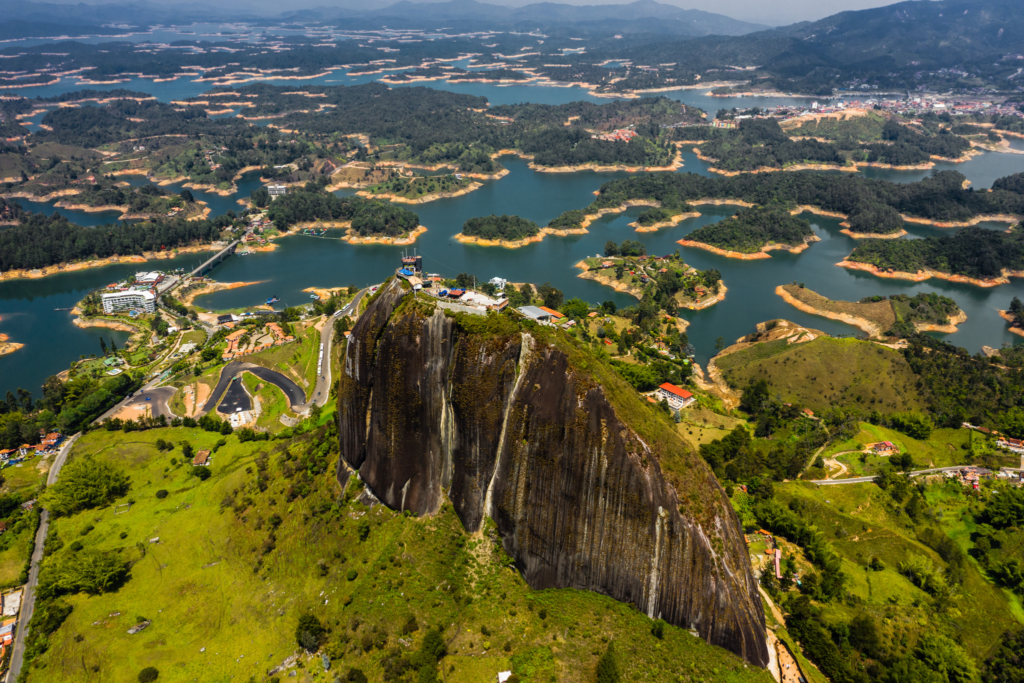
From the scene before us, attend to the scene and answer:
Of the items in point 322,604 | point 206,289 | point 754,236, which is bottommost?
point 206,289

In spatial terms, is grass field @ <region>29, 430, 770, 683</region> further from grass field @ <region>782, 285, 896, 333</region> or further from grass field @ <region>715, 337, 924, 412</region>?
grass field @ <region>782, 285, 896, 333</region>

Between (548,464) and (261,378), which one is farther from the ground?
(548,464)

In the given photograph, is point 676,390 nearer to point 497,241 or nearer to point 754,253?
point 754,253

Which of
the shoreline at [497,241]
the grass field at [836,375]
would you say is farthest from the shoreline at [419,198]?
the grass field at [836,375]

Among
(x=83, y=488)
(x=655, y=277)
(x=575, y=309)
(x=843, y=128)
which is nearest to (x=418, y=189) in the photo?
(x=655, y=277)

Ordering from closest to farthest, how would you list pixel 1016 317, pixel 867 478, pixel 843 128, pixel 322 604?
pixel 322 604, pixel 867 478, pixel 1016 317, pixel 843 128

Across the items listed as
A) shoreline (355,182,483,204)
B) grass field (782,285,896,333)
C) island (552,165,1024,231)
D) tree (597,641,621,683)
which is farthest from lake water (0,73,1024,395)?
tree (597,641,621,683)

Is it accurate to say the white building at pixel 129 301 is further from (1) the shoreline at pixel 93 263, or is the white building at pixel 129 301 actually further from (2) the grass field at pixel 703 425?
(2) the grass field at pixel 703 425
